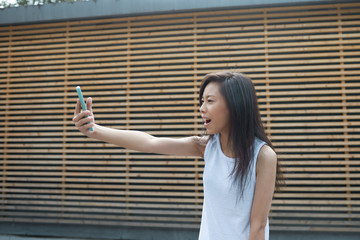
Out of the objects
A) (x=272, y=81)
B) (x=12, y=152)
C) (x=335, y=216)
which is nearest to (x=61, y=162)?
(x=12, y=152)

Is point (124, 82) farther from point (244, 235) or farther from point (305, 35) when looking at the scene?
point (244, 235)

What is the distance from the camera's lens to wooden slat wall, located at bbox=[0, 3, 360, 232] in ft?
17.4

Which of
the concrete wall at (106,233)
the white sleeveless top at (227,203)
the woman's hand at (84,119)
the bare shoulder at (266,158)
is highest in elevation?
the woman's hand at (84,119)

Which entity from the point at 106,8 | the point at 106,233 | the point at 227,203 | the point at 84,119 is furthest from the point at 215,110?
the point at 106,8

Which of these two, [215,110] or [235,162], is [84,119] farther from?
[235,162]

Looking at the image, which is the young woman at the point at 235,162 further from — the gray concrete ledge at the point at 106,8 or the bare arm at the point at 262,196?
the gray concrete ledge at the point at 106,8

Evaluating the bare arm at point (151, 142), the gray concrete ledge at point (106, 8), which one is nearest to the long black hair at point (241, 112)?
the bare arm at point (151, 142)

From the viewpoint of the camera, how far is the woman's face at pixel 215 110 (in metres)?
1.48

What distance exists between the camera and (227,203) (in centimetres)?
139

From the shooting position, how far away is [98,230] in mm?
5805

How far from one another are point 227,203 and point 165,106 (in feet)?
15.1

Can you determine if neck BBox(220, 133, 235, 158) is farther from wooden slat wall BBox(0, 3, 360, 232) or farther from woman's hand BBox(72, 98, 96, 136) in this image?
wooden slat wall BBox(0, 3, 360, 232)

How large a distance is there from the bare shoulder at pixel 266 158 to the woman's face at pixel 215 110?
232mm

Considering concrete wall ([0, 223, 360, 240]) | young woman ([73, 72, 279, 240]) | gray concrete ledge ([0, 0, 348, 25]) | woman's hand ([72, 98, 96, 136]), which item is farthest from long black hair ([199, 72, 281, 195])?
gray concrete ledge ([0, 0, 348, 25])
